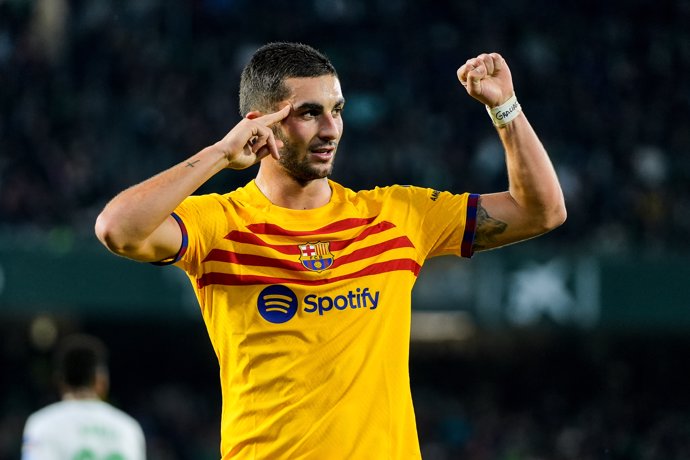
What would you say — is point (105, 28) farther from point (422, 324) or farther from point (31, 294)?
point (422, 324)

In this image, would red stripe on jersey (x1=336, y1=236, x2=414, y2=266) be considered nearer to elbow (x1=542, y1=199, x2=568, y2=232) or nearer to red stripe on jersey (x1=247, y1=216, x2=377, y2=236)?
red stripe on jersey (x1=247, y1=216, x2=377, y2=236)

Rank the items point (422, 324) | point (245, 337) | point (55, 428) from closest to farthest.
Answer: point (245, 337)
point (55, 428)
point (422, 324)

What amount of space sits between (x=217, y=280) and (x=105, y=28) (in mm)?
14203

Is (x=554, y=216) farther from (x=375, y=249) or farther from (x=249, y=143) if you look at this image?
(x=249, y=143)

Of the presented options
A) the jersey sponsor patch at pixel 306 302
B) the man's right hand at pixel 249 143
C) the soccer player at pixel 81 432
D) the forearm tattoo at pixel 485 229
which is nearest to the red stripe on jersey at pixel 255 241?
the jersey sponsor patch at pixel 306 302

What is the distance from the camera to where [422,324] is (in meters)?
16.7

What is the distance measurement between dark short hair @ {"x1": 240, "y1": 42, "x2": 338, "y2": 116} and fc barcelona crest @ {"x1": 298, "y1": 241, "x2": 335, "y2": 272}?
1.54ft

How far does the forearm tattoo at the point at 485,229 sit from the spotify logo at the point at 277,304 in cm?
65

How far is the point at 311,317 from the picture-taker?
149 inches

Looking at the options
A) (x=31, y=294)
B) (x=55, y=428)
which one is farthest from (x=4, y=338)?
(x=55, y=428)

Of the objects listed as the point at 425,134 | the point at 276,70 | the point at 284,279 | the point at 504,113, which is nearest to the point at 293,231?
the point at 284,279

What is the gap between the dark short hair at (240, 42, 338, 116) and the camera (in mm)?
4012

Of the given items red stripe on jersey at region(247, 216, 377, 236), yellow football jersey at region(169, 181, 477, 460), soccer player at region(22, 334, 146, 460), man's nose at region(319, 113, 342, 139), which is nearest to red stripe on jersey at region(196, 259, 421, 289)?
yellow football jersey at region(169, 181, 477, 460)

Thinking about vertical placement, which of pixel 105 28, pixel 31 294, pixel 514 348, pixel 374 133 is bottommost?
pixel 514 348
